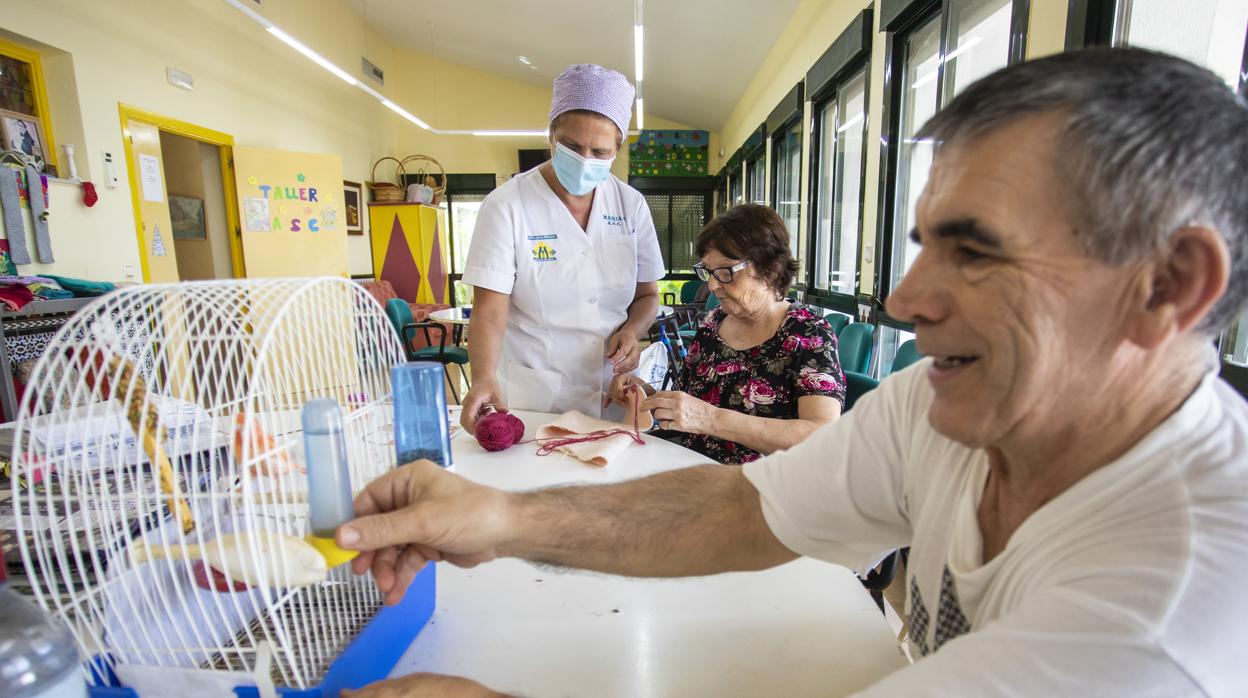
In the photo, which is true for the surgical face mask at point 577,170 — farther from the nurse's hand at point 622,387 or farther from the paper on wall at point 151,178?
the paper on wall at point 151,178

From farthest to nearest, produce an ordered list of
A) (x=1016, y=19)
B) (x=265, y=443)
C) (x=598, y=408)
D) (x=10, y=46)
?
(x=10, y=46) < (x=1016, y=19) < (x=598, y=408) < (x=265, y=443)

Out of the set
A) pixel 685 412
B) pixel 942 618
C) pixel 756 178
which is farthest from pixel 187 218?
pixel 942 618

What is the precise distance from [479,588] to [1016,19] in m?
2.43

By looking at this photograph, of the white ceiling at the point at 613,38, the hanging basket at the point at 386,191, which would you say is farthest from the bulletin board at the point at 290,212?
the white ceiling at the point at 613,38

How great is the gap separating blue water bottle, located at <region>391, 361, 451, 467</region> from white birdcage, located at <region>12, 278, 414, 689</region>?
0.21ft

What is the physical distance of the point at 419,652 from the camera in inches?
29.6

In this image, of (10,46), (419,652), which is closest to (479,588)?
(419,652)

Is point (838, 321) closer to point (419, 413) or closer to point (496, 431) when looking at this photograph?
point (496, 431)

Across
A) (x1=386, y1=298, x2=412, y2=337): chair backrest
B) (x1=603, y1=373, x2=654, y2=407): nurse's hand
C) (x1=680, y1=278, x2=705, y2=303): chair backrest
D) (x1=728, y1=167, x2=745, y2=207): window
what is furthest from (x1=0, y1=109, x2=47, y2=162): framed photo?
(x1=728, y1=167, x2=745, y2=207): window

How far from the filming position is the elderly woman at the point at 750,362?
4.87 ft

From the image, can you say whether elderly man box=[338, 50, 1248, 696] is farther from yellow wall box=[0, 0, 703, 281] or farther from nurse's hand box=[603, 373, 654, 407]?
yellow wall box=[0, 0, 703, 281]

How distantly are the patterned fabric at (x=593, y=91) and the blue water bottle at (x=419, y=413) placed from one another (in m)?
1.03

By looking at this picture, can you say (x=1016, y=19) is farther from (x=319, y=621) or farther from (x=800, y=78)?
(x=800, y=78)

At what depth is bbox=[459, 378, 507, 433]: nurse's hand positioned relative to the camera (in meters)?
1.47
